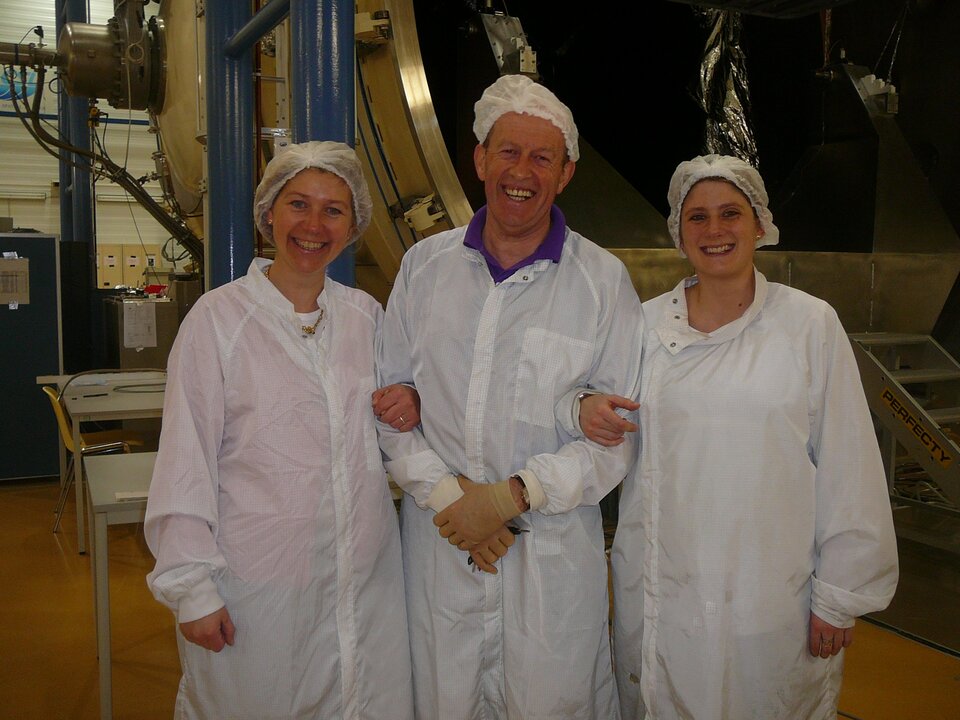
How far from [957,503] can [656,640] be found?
2061mm

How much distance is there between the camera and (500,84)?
1340 mm

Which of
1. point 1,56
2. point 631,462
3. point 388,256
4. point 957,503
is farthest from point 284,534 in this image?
point 1,56

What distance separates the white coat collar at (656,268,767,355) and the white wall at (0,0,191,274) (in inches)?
410

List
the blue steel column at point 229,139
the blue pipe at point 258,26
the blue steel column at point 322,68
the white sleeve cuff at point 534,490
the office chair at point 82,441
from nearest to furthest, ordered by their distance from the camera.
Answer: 1. the white sleeve cuff at point 534,490
2. the blue steel column at point 322,68
3. the blue pipe at point 258,26
4. the blue steel column at point 229,139
5. the office chair at point 82,441

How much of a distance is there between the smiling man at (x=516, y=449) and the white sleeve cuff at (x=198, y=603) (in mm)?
328

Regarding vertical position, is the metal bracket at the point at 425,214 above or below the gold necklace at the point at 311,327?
above

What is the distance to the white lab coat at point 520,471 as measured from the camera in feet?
4.20

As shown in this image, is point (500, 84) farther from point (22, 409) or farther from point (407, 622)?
point (22, 409)

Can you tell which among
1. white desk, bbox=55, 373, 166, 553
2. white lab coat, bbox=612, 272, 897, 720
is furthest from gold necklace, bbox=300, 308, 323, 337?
white desk, bbox=55, 373, 166, 553

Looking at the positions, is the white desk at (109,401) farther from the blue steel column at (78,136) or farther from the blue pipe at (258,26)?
the blue steel column at (78,136)

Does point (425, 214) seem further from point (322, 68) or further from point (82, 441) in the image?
point (82, 441)

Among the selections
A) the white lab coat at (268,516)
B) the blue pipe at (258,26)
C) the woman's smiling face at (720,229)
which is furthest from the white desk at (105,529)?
the woman's smiling face at (720,229)

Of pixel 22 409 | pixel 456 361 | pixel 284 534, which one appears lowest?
pixel 22 409

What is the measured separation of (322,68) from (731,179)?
84 centimetres
